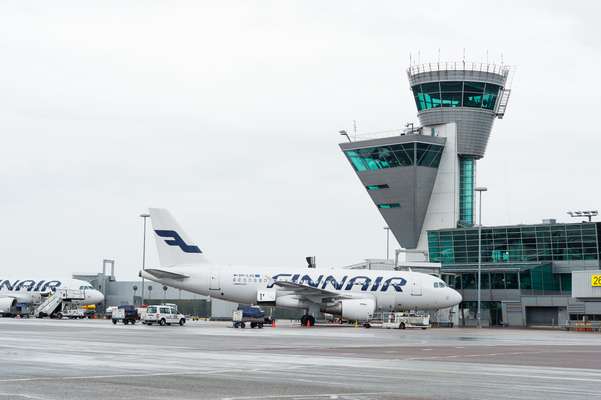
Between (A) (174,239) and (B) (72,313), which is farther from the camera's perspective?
(B) (72,313)

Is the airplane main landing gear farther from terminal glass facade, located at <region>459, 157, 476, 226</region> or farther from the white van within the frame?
terminal glass facade, located at <region>459, 157, 476, 226</region>

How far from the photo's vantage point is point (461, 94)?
11725 cm

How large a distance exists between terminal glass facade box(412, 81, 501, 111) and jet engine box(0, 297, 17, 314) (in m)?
60.9

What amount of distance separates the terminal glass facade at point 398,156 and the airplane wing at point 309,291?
4803 centimetres

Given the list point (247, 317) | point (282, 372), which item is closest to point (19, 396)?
point (282, 372)

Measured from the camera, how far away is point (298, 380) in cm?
1975

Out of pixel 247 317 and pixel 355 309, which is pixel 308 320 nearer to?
pixel 355 309

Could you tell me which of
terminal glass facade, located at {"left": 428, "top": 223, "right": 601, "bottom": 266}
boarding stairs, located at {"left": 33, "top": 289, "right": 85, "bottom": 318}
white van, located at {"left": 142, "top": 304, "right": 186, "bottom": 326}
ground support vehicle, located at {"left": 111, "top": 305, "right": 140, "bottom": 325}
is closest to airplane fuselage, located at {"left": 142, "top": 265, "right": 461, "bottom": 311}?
white van, located at {"left": 142, "top": 304, "right": 186, "bottom": 326}

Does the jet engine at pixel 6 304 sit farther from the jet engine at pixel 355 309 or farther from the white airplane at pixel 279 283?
the jet engine at pixel 355 309

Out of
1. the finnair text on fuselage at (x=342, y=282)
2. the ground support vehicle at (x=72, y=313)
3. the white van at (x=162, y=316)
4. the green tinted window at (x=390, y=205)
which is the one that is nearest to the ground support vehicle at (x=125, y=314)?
the white van at (x=162, y=316)

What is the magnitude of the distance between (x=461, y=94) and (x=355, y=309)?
57850mm

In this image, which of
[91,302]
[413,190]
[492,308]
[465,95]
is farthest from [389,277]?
[465,95]

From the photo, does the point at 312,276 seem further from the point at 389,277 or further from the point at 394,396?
the point at 394,396

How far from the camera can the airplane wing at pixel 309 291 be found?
219 feet
